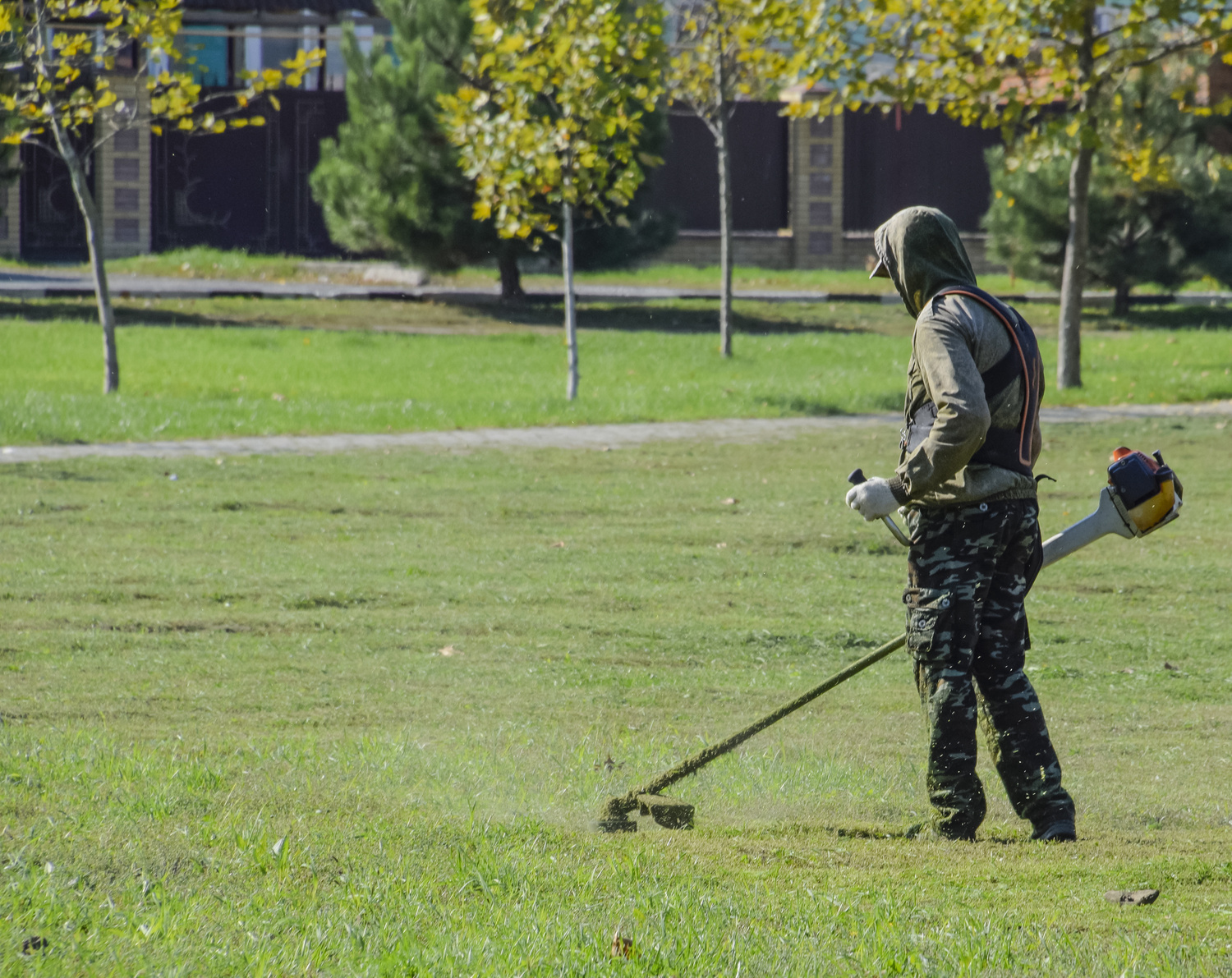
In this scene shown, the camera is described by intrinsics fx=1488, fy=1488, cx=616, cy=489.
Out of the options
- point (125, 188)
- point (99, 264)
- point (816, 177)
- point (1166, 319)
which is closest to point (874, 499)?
point (99, 264)

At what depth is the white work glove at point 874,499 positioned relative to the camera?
419 centimetres

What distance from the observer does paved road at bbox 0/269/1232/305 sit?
25.5m

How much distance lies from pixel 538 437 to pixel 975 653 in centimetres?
960

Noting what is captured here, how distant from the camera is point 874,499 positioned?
4191mm

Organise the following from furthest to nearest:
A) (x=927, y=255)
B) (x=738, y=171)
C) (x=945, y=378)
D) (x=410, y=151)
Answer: (x=738, y=171)
(x=410, y=151)
(x=927, y=255)
(x=945, y=378)

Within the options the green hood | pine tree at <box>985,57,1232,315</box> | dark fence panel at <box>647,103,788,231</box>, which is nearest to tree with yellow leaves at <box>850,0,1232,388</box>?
pine tree at <box>985,57,1232,315</box>

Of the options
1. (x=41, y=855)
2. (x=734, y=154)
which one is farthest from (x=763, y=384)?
(x=734, y=154)

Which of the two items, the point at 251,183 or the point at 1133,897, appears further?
the point at 251,183

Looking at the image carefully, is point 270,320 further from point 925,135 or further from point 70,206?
point 925,135

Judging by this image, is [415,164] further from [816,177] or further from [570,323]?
[816,177]

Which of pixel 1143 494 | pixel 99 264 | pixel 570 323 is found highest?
pixel 99 264

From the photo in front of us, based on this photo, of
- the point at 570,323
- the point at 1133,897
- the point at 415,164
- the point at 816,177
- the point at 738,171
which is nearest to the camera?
the point at 1133,897

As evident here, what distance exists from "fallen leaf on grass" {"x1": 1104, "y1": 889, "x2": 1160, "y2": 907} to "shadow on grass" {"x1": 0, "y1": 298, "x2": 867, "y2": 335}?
64.3 feet

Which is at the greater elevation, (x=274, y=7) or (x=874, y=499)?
(x=274, y=7)
